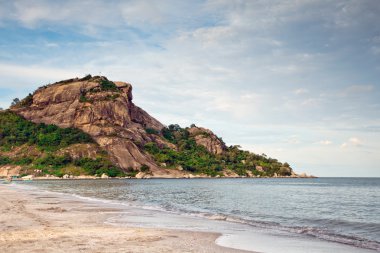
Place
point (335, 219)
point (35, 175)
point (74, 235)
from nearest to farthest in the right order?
point (74, 235) < point (335, 219) < point (35, 175)

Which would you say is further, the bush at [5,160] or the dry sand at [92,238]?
the bush at [5,160]

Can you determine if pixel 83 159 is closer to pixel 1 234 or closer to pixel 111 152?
pixel 111 152

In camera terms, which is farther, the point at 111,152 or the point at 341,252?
the point at 111,152

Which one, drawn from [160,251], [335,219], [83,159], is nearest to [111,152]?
[83,159]

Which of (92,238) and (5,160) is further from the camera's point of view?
(5,160)

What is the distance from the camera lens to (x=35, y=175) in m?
176

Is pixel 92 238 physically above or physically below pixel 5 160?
below

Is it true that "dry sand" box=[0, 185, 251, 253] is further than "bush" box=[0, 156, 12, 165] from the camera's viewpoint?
No

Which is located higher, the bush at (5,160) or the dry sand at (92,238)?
the bush at (5,160)

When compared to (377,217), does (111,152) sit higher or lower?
higher

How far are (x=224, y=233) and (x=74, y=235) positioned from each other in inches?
329

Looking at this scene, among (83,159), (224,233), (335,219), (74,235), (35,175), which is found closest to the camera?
(74,235)

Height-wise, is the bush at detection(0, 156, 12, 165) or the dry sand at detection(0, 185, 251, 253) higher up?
the bush at detection(0, 156, 12, 165)

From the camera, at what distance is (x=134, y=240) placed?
55.3ft
